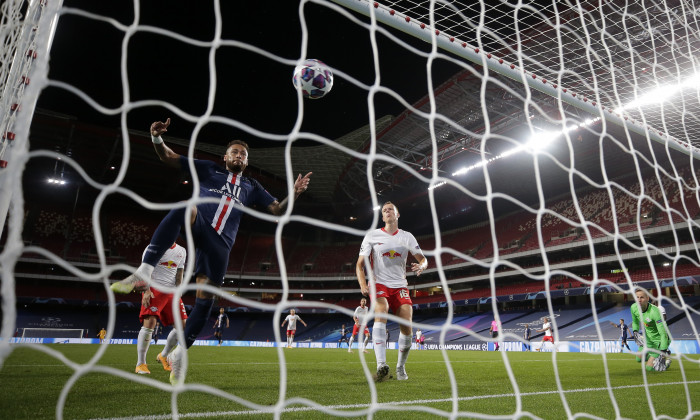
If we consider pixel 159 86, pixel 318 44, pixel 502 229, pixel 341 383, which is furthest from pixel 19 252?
pixel 502 229

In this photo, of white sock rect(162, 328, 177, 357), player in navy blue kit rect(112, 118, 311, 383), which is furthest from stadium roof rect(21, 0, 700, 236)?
white sock rect(162, 328, 177, 357)

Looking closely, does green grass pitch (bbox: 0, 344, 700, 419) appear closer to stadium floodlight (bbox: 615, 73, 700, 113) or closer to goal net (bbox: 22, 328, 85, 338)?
stadium floodlight (bbox: 615, 73, 700, 113)

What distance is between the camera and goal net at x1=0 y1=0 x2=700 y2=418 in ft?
7.12

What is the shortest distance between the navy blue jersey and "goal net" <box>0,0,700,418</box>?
93 centimetres

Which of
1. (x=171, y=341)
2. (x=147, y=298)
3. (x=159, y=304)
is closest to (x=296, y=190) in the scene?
(x=171, y=341)

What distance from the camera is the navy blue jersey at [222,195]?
3.37m

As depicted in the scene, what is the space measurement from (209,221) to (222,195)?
0.26 meters

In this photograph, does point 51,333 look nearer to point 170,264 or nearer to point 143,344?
point 170,264

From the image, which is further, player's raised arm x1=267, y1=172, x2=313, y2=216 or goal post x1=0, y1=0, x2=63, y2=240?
player's raised arm x1=267, y1=172, x2=313, y2=216

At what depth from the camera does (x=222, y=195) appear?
3508 millimetres

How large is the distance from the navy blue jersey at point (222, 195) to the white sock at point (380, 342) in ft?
6.60

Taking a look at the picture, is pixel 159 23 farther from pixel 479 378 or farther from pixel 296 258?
pixel 296 258

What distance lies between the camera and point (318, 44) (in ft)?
49.8

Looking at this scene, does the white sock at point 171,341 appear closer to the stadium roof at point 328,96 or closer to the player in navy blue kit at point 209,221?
the player in navy blue kit at point 209,221
